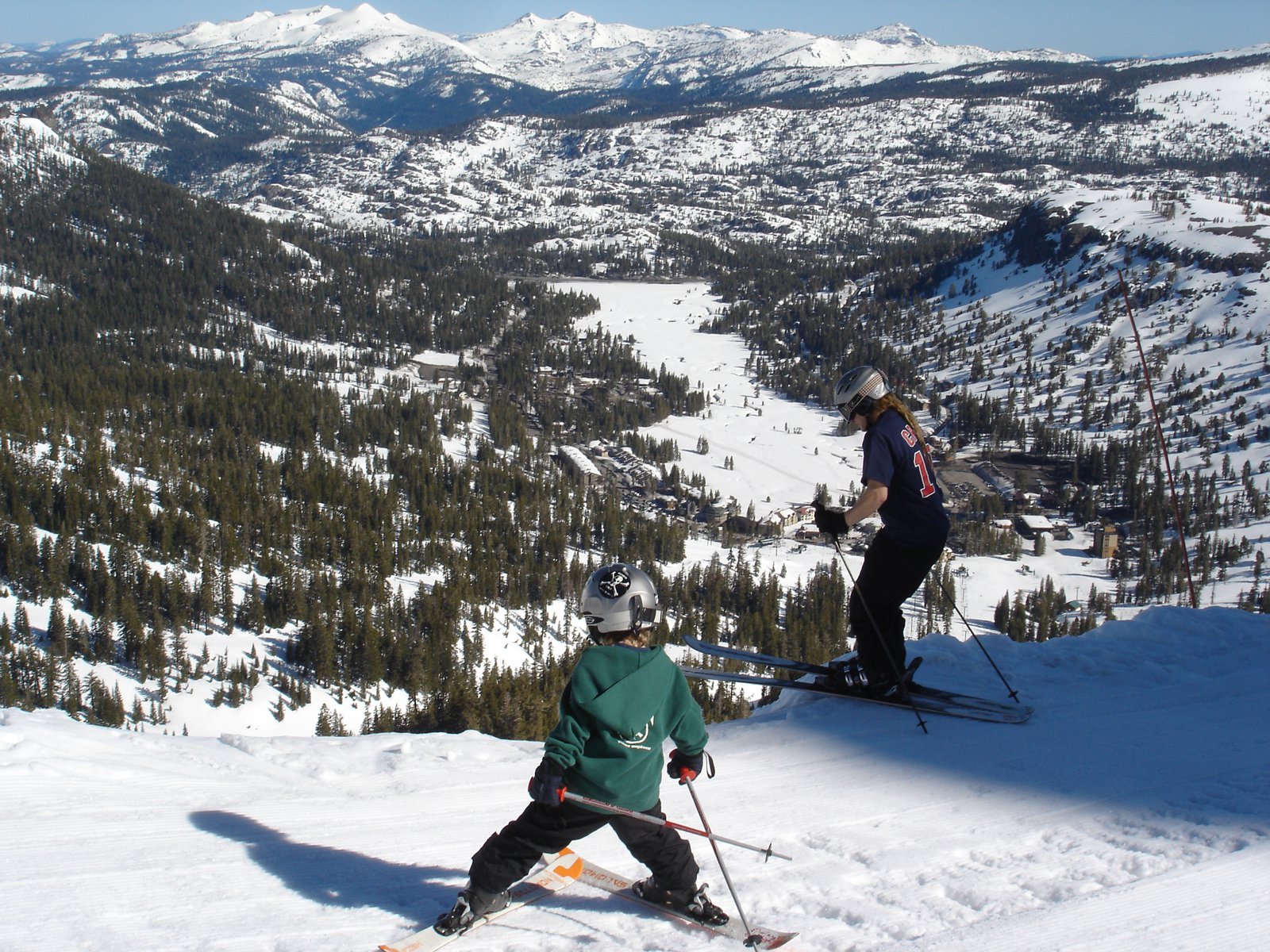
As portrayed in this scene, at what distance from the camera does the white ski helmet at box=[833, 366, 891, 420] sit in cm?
748

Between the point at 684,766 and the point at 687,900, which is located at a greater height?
the point at 684,766

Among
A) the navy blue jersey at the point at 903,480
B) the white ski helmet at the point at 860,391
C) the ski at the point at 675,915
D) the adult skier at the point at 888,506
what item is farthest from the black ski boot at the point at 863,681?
the ski at the point at 675,915

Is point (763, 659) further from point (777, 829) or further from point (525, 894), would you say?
point (525, 894)

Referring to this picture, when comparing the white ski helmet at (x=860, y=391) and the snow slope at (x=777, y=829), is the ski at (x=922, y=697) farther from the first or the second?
the white ski helmet at (x=860, y=391)

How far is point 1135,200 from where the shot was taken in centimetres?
14950

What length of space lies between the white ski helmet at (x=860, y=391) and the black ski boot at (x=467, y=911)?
182 inches

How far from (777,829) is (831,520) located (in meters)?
2.56

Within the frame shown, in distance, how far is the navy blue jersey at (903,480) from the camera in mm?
7414

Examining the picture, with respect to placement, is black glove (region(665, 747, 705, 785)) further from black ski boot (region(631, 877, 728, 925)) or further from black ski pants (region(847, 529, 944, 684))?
black ski pants (region(847, 529, 944, 684))

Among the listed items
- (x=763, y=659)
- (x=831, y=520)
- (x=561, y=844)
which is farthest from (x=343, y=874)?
(x=763, y=659)

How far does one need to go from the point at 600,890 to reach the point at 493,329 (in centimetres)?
15758

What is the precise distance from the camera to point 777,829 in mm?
6258

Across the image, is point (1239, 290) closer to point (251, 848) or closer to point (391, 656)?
point (391, 656)

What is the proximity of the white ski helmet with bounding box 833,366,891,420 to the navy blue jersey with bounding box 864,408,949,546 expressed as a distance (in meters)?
0.17
